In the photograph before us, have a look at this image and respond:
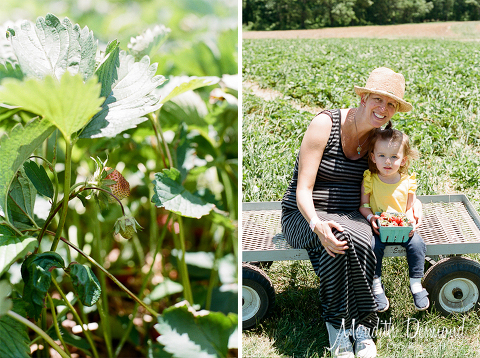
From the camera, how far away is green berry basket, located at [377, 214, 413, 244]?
1175mm

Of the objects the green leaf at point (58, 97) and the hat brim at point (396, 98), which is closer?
the green leaf at point (58, 97)

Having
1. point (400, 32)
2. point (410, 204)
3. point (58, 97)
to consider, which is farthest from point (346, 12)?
point (58, 97)

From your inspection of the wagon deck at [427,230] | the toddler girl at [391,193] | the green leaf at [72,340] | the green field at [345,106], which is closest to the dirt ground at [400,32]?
the green field at [345,106]

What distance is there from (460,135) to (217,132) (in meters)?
0.95

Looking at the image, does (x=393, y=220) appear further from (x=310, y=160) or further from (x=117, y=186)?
(x=117, y=186)

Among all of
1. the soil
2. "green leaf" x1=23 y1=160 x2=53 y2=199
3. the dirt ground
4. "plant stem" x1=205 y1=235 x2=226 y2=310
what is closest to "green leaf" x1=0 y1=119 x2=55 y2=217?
"green leaf" x1=23 y1=160 x2=53 y2=199

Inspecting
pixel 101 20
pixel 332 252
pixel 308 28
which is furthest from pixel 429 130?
pixel 308 28

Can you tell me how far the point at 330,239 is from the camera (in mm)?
1128

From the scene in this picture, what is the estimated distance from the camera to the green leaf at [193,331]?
82 cm

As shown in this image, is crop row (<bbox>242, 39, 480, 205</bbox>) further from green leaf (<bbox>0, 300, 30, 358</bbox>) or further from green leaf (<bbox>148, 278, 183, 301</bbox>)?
green leaf (<bbox>0, 300, 30, 358</bbox>)

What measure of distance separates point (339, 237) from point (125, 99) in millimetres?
623

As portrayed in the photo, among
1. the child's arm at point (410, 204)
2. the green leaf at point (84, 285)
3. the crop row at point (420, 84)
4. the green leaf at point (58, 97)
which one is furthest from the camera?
the crop row at point (420, 84)

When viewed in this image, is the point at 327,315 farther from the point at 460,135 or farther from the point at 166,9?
the point at 166,9

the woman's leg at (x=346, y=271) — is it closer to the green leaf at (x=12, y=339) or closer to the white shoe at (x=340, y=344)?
the white shoe at (x=340, y=344)
